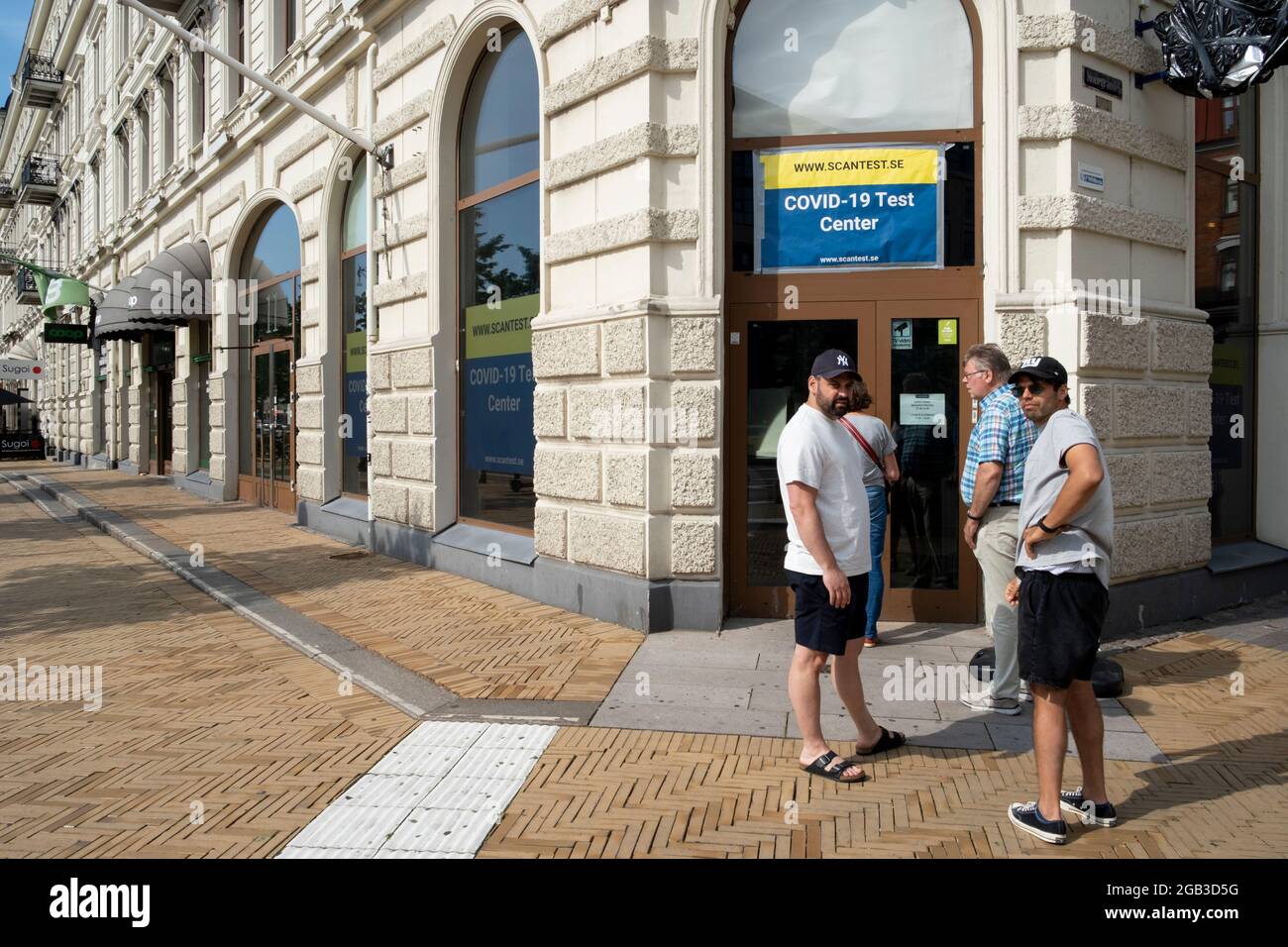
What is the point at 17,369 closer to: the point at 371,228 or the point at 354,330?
the point at 354,330

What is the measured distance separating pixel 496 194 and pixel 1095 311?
18.0 feet

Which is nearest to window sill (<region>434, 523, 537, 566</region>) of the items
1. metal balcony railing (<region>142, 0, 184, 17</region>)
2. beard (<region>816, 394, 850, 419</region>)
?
beard (<region>816, 394, 850, 419</region>)

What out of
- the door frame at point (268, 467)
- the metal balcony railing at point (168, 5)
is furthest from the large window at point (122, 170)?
the door frame at point (268, 467)

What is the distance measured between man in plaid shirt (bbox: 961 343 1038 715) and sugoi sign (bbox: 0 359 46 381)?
37339 mm

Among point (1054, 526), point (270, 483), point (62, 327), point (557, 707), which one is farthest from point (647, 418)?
point (62, 327)

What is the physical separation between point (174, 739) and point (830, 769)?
10.4 feet

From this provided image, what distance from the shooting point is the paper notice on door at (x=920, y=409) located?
23.2 feet

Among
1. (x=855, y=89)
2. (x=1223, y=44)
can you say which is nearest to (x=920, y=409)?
(x=855, y=89)

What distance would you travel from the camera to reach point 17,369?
34312 millimetres

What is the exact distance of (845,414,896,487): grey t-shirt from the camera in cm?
621

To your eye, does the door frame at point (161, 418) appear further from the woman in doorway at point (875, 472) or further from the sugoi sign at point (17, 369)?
the woman in doorway at point (875, 472)

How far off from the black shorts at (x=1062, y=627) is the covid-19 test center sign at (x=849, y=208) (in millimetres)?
4007

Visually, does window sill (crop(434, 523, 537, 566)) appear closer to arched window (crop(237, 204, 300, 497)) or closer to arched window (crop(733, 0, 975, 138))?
arched window (crop(733, 0, 975, 138))

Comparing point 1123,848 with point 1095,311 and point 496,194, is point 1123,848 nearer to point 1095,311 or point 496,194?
point 1095,311
